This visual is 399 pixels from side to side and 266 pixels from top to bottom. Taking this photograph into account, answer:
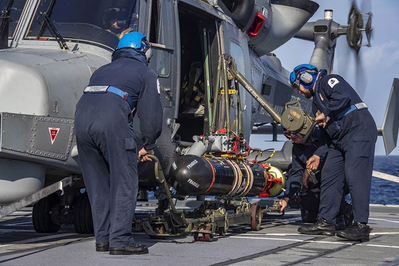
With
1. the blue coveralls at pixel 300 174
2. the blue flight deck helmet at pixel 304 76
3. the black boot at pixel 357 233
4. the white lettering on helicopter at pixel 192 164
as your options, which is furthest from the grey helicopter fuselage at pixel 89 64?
the black boot at pixel 357 233

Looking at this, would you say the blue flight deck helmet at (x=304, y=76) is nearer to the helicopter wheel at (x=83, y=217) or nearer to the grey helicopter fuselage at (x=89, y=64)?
the grey helicopter fuselage at (x=89, y=64)

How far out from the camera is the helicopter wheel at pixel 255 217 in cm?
817

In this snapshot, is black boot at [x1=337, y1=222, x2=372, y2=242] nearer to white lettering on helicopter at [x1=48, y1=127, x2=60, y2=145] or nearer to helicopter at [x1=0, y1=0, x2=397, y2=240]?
helicopter at [x1=0, y1=0, x2=397, y2=240]

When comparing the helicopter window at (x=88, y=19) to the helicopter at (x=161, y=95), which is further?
the helicopter window at (x=88, y=19)

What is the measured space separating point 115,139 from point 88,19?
75.5 inches

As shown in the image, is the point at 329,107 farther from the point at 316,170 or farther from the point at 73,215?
the point at 73,215

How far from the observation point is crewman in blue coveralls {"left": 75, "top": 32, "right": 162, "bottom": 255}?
19.6 feet

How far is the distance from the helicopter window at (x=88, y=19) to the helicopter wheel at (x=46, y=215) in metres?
1.71

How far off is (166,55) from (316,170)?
219cm

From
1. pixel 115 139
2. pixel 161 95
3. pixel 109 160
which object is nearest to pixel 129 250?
pixel 109 160

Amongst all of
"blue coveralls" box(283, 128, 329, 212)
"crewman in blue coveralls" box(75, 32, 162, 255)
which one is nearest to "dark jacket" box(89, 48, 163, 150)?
"crewman in blue coveralls" box(75, 32, 162, 255)

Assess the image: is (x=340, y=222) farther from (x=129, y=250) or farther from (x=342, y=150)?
(x=129, y=250)

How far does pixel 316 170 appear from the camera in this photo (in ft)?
28.1

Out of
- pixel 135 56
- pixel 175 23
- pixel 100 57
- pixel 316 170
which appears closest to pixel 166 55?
pixel 175 23
